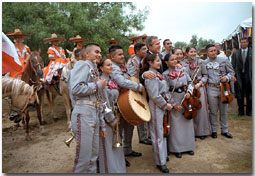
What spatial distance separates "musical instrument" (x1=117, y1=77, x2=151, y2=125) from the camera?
319cm

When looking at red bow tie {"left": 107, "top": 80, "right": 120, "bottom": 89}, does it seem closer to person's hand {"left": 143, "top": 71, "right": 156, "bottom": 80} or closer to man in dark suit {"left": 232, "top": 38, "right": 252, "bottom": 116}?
person's hand {"left": 143, "top": 71, "right": 156, "bottom": 80}

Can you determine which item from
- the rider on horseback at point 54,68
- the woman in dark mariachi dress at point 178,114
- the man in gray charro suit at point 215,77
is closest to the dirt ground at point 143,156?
the woman in dark mariachi dress at point 178,114

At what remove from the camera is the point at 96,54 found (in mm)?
2980

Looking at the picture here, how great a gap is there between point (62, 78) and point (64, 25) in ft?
8.92

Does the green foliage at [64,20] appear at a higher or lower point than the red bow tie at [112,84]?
higher

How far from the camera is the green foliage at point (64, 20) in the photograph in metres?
8.11

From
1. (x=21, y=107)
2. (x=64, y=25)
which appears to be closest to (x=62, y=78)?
(x=21, y=107)

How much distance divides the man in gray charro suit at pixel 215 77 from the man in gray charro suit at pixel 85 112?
3098mm

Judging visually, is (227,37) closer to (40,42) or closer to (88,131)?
(40,42)

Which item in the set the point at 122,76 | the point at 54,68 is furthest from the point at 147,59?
the point at 54,68

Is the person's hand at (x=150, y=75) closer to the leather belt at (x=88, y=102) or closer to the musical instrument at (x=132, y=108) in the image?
the musical instrument at (x=132, y=108)

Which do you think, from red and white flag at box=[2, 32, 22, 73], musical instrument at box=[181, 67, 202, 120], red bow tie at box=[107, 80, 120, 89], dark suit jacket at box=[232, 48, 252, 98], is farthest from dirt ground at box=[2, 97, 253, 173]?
red and white flag at box=[2, 32, 22, 73]

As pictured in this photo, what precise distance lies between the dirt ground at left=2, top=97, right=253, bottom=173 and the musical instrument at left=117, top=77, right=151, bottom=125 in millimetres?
1021

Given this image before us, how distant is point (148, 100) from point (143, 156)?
1.18 m
